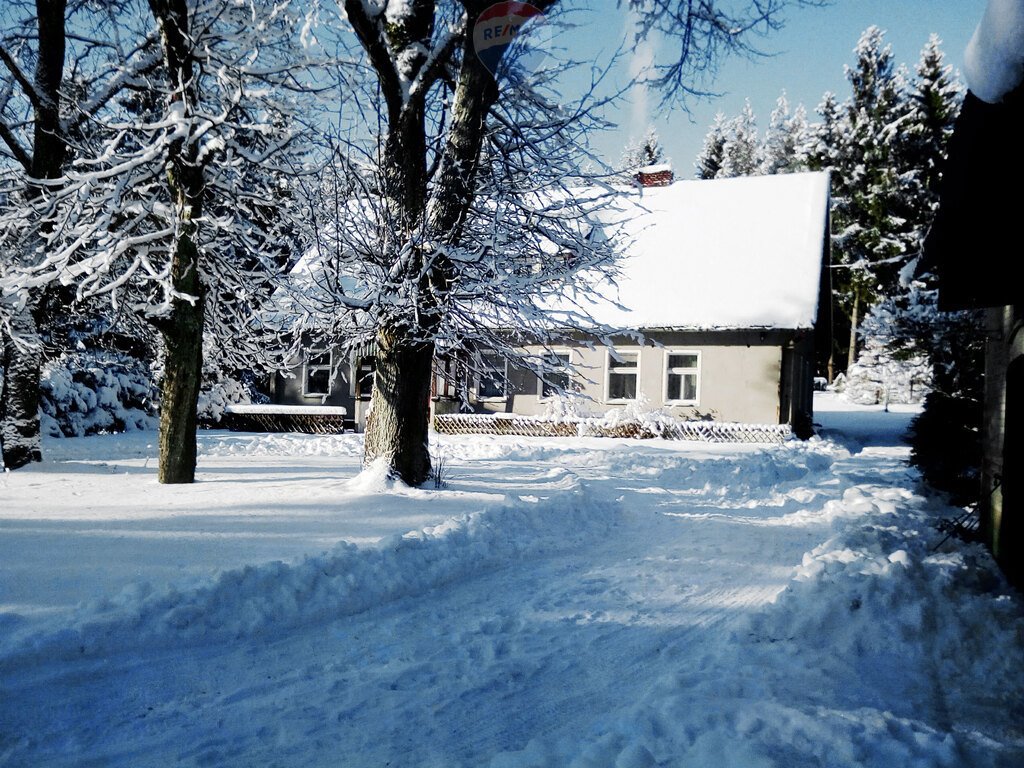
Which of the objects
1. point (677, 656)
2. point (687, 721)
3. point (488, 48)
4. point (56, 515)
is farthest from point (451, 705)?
point (488, 48)

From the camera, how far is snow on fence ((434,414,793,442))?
64.9 ft

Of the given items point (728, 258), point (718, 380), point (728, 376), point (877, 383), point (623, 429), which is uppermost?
point (728, 258)

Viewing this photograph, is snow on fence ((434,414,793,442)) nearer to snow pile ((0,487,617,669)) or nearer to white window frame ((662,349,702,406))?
white window frame ((662,349,702,406))

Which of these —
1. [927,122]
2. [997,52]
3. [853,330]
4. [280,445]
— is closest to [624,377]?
[280,445]

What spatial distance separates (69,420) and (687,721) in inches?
759

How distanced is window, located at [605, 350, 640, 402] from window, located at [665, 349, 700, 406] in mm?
1041

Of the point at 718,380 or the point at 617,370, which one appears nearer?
the point at 718,380

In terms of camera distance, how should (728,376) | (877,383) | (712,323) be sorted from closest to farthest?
(712,323)
(728,376)
(877,383)

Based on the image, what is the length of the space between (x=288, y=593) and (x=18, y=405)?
26.2 feet

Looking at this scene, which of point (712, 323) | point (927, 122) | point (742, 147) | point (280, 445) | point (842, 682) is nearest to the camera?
point (842, 682)

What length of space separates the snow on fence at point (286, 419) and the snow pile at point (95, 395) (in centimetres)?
248

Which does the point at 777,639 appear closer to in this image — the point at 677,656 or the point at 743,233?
the point at 677,656

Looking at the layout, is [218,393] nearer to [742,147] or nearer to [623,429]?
[623,429]

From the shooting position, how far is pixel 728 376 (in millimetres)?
20953
